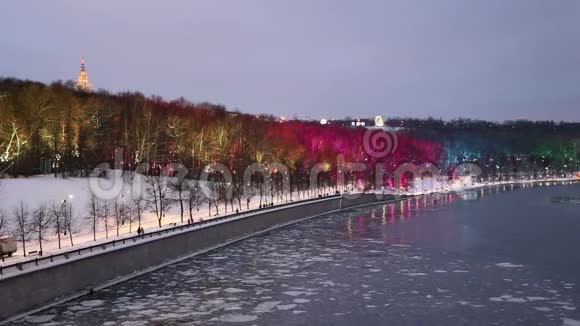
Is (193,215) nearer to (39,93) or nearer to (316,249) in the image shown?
(316,249)

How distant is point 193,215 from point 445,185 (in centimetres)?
5594

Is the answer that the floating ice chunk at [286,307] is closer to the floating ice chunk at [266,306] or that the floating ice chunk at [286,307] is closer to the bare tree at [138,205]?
the floating ice chunk at [266,306]

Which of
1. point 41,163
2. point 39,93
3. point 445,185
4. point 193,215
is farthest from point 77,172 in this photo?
point 445,185

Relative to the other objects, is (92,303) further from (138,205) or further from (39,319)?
(138,205)

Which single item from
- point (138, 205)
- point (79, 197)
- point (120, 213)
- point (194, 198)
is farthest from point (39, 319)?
point (194, 198)

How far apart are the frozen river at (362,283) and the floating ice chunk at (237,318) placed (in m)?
0.03

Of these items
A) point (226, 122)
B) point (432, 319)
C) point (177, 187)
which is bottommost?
point (432, 319)

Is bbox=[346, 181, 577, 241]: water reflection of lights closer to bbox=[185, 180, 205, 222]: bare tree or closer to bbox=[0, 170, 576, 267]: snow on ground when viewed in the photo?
bbox=[0, 170, 576, 267]: snow on ground

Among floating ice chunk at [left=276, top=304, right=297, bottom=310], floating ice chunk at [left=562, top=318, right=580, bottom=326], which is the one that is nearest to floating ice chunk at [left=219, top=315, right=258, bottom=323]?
floating ice chunk at [left=276, top=304, right=297, bottom=310]

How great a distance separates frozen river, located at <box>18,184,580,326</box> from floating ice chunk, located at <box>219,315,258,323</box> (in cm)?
3

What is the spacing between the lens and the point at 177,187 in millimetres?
42500

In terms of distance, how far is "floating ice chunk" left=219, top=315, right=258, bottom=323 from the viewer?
1642 cm

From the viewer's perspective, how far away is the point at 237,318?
16.7 metres

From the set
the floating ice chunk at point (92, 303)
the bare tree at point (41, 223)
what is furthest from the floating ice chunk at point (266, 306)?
the bare tree at point (41, 223)
